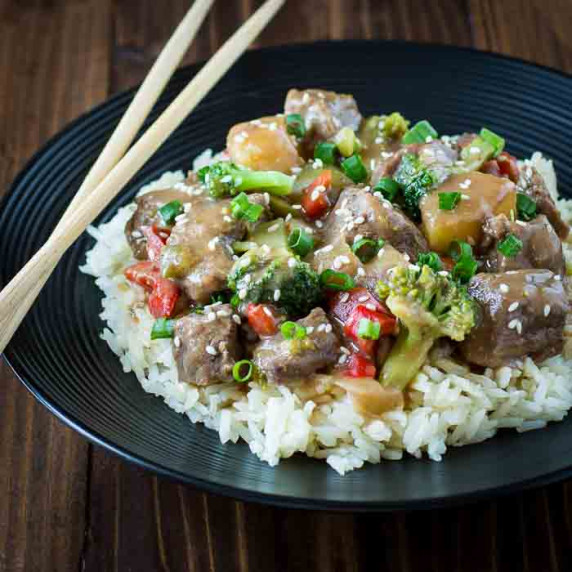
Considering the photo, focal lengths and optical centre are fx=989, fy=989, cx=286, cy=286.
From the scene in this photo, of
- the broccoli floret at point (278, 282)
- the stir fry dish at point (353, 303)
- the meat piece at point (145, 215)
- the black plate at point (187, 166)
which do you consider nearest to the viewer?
the black plate at point (187, 166)

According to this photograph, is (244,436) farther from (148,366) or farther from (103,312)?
(103,312)

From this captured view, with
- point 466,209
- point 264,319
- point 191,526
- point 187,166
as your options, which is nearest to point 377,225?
point 466,209

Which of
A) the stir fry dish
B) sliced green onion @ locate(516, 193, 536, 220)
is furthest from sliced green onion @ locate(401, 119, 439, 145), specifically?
sliced green onion @ locate(516, 193, 536, 220)

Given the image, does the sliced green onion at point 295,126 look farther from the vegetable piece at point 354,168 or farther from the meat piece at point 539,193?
the meat piece at point 539,193

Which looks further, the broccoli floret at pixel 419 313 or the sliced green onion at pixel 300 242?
the sliced green onion at pixel 300 242

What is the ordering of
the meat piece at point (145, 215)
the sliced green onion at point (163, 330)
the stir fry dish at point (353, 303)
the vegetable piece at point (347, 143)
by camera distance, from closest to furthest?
the stir fry dish at point (353, 303) < the sliced green onion at point (163, 330) < the meat piece at point (145, 215) < the vegetable piece at point (347, 143)

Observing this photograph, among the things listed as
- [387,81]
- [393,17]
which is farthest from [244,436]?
[393,17]

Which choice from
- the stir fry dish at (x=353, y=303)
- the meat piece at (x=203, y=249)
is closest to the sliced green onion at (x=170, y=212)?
the stir fry dish at (x=353, y=303)
